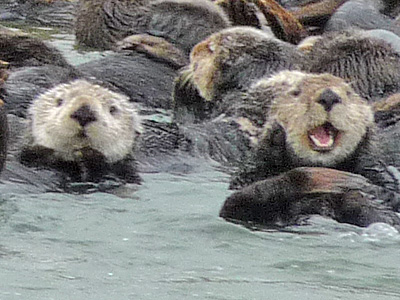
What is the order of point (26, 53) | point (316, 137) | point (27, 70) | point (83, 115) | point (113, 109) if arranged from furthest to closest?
point (26, 53), point (27, 70), point (113, 109), point (316, 137), point (83, 115)

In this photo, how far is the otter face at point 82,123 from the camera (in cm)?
661

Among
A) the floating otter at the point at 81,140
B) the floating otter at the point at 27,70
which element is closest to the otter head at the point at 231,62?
the floating otter at the point at 27,70

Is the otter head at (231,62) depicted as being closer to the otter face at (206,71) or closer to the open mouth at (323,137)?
the otter face at (206,71)

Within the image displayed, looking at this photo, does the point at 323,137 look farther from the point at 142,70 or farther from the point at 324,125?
the point at 142,70

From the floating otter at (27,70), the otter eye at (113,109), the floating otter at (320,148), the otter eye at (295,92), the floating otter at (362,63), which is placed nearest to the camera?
the floating otter at (320,148)

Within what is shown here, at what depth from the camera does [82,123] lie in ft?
21.6

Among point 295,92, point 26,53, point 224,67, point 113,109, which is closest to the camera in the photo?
Answer: point 295,92

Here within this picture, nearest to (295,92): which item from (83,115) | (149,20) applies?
(83,115)

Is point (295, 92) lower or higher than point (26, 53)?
higher

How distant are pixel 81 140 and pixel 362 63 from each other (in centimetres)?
298

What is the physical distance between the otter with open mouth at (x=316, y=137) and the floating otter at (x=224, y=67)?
198 centimetres

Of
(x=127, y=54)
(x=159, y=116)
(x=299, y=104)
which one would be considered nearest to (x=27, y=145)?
(x=299, y=104)

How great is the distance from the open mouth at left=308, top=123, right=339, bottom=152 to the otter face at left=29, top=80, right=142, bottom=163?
1057 millimetres

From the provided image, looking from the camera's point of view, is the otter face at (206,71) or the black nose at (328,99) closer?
the black nose at (328,99)
